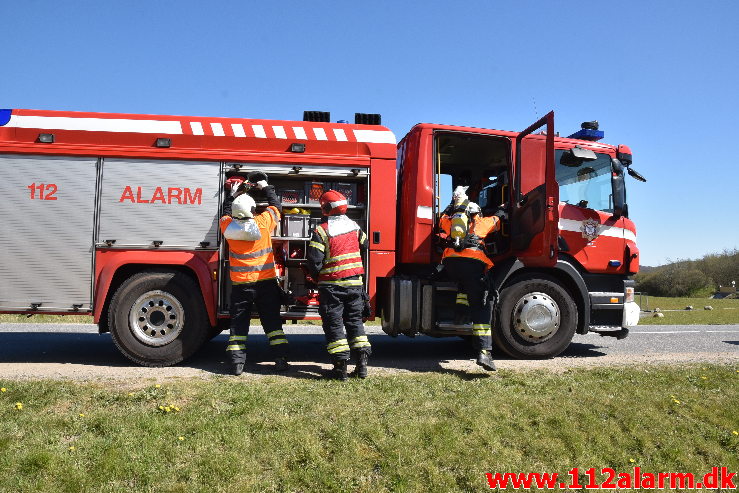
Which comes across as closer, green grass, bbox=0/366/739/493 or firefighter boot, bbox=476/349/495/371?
green grass, bbox=0/366/739/493

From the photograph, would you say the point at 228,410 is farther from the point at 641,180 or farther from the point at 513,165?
the point at 641,180

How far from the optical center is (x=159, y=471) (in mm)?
3115

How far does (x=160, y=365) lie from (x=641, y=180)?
21.4ft

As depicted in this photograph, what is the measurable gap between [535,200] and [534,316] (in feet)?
4.72

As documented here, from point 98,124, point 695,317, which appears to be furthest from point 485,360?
point 695,317

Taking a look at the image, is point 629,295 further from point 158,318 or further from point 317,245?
point 158,318

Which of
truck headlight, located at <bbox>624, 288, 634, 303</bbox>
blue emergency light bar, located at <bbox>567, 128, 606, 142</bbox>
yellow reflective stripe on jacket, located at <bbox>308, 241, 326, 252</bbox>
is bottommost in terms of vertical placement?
truck headlight, located at <bbox>624, 288, 634, 303</bbox>

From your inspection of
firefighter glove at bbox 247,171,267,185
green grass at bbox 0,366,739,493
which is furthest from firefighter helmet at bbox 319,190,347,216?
green grass at bbox 0,366,739,493

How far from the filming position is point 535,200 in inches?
243

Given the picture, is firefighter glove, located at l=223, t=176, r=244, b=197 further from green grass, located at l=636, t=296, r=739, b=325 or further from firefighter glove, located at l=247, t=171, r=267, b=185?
green grass, located at l=636, t=296, r=739, b=325

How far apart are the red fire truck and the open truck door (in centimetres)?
2

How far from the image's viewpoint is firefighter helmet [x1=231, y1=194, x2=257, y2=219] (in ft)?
18.3

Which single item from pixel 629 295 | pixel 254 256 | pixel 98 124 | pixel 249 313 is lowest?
pixel 249 313

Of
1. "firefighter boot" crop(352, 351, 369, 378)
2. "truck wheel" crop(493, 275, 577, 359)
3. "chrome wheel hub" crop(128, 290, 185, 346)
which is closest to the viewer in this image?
"firefighter boot" crop(352, 351, 369, 378)
